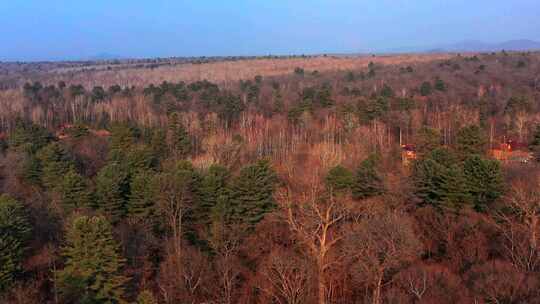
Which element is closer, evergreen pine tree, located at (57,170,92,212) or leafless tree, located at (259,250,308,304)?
leafless tree, located at (259,250,308,304)

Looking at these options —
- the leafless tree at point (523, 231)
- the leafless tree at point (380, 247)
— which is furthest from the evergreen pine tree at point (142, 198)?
the leafless tree at point (523, 231)

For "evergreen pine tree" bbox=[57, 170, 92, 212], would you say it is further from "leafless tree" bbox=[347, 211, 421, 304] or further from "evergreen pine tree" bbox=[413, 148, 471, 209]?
"evergreen pine tree" bbox=[413, 148, 471, 209]

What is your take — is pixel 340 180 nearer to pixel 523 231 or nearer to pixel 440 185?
pixel 440 185

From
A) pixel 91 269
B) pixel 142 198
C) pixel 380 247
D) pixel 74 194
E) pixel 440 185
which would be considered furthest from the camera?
pixel 74 194

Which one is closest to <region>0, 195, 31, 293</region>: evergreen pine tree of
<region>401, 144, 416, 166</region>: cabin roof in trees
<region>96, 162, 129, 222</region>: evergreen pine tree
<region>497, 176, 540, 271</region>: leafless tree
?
<region>96, 162, 129, 222</region>: evergreen pine tree

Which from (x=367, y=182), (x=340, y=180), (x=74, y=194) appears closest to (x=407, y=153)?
(x=367, y=182)

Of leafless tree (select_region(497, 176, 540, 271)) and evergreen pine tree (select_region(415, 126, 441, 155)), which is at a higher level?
evergreen pine tree (select_region(415, 126, 441, 155))

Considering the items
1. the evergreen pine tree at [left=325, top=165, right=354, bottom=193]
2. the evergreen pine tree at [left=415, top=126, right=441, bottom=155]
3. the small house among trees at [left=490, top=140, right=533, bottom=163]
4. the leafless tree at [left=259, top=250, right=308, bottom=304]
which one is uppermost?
the evergreen pine tree at [left=415, top=126, right=441, bottom=155]

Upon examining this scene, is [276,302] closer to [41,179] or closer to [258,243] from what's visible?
[258,243]
